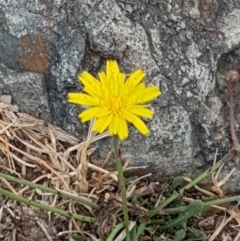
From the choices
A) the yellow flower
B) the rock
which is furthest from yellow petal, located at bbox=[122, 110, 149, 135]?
the rock

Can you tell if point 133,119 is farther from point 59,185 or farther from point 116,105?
point 59,185

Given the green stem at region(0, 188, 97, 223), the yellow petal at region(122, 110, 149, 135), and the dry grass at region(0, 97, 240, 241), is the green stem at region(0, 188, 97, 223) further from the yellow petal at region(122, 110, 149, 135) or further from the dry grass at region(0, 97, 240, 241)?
the yellow petal at region(122, 110, 149, 135)

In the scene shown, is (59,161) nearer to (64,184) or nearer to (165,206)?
(64,184)

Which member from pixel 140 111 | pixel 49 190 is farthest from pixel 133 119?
pixel 49 190

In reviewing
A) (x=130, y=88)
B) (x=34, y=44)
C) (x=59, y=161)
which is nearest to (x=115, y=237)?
(x=59, y=161)

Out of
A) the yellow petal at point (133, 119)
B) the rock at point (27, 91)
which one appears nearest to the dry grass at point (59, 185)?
the rock at point (27, 91)
